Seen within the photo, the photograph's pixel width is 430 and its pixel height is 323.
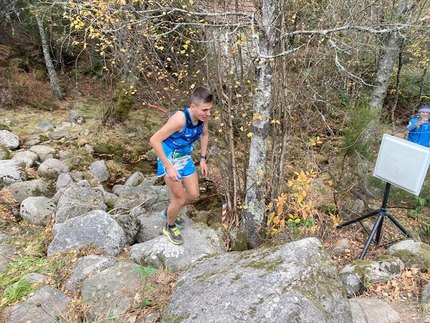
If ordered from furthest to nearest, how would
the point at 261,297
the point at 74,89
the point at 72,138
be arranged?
the point at 74,89, the point at 72,138, the point at 261,297

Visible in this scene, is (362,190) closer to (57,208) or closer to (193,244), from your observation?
(193,244)

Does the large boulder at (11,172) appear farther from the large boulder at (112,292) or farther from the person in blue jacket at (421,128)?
the person in blue jacket at (421,128)

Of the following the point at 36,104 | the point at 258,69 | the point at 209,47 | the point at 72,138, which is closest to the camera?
the point at 258,69

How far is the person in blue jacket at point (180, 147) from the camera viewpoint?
285cm

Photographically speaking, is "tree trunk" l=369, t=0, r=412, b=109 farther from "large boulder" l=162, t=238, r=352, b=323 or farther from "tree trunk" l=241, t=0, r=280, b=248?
"large boulder" l=162, t=238, r=352, b=323

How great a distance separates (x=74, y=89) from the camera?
10.5 meters

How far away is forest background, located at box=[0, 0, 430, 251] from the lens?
3564 mm

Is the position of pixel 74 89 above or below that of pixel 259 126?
below

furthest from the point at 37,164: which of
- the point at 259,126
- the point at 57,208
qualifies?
the point at 259,126

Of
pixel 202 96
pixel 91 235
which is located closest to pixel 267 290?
pixel 202 96

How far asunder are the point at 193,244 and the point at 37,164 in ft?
14.9

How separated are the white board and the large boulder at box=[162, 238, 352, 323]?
143 centimetres

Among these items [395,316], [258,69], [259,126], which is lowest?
[395,316]

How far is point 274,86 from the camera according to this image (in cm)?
394
